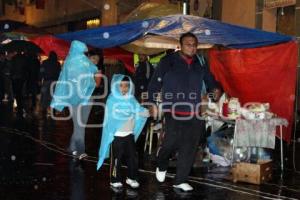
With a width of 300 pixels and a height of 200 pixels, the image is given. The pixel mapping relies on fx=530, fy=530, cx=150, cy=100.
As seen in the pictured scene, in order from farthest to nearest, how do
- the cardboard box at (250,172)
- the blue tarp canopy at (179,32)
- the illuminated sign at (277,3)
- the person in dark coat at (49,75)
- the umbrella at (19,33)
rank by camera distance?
the umbrella at (19,33) → the person in dark coat at (49,75) → the illuminated sign at (277,3) → the blue tarp canopy at (179,32) → the cardboard box at (250,172)

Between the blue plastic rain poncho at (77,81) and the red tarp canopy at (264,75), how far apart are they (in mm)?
2716

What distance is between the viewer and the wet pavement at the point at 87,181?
7.01m

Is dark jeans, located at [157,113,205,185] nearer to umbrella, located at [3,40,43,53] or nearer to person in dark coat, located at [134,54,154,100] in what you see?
person in dark coat, located at [134,54,154,100]

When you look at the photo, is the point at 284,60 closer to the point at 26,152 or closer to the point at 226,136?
the point at 226,136

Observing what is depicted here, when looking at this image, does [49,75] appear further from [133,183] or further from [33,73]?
[133,183]

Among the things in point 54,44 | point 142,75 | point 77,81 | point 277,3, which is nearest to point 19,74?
point 54,44

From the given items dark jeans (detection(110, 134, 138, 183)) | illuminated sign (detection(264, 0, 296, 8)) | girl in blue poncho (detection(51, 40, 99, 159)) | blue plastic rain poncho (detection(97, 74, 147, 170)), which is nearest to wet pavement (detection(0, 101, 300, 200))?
dark jeans (detection(110, 134, 138, 183))

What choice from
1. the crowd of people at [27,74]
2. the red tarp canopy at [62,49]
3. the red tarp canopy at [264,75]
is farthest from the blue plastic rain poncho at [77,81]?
the crowd of people at [27,74]

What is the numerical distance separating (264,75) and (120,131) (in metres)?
3.31

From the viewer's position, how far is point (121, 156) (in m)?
7.38

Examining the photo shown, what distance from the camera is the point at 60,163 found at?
9.05 metres

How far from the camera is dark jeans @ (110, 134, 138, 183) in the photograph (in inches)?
287

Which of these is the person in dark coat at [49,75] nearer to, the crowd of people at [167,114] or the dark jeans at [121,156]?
the crowd of people at [167,114]

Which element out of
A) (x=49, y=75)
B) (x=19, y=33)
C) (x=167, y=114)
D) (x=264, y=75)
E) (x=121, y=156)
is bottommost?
(x=121, y=156)
